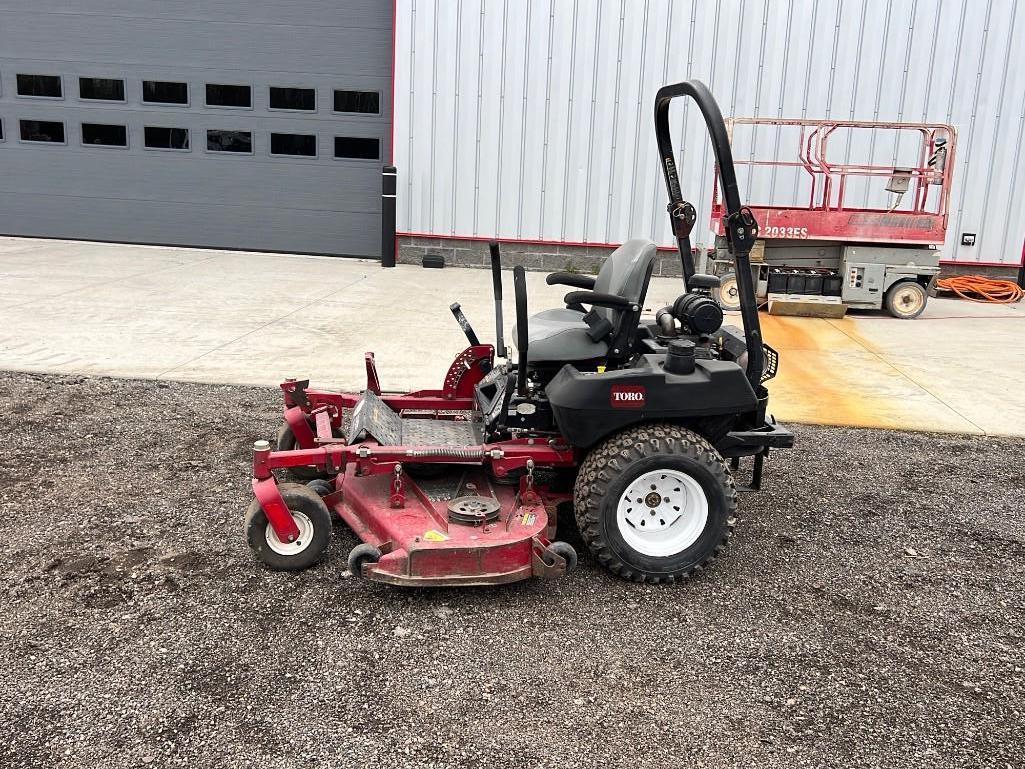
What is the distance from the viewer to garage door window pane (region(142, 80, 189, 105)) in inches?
520

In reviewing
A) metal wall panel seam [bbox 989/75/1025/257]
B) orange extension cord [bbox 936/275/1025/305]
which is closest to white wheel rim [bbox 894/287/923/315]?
orange extension cord [bbox 936/275/1025/305]

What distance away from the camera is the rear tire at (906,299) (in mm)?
10406

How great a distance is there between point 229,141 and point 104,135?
196 cm

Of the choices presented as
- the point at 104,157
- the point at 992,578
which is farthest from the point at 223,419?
the point at 104,157

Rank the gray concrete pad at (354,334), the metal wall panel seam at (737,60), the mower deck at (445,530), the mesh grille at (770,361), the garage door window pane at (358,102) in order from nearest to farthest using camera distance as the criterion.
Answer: the mower deck at (445,530) → the mesh grille at (770,361) → the gray concrete pad at (354,334) → the metal wall panel seam at (737,60) → the garage door window pane at (358,102)

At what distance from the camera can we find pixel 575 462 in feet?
12.4

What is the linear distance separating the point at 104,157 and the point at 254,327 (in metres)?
7.05

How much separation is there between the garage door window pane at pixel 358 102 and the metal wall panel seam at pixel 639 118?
3.82m

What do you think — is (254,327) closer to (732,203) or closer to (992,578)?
(732,203)

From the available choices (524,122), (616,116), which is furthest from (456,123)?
(616,116)

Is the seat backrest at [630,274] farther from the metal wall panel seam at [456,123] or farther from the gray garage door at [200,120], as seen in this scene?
the gray garage door at [200,120]

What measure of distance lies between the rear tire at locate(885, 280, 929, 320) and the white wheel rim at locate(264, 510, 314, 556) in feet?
29.0

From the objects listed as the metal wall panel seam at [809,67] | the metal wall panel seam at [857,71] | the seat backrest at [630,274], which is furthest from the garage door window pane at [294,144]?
the seat backrest at [630,274]

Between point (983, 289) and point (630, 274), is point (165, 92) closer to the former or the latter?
point (630, 274)
